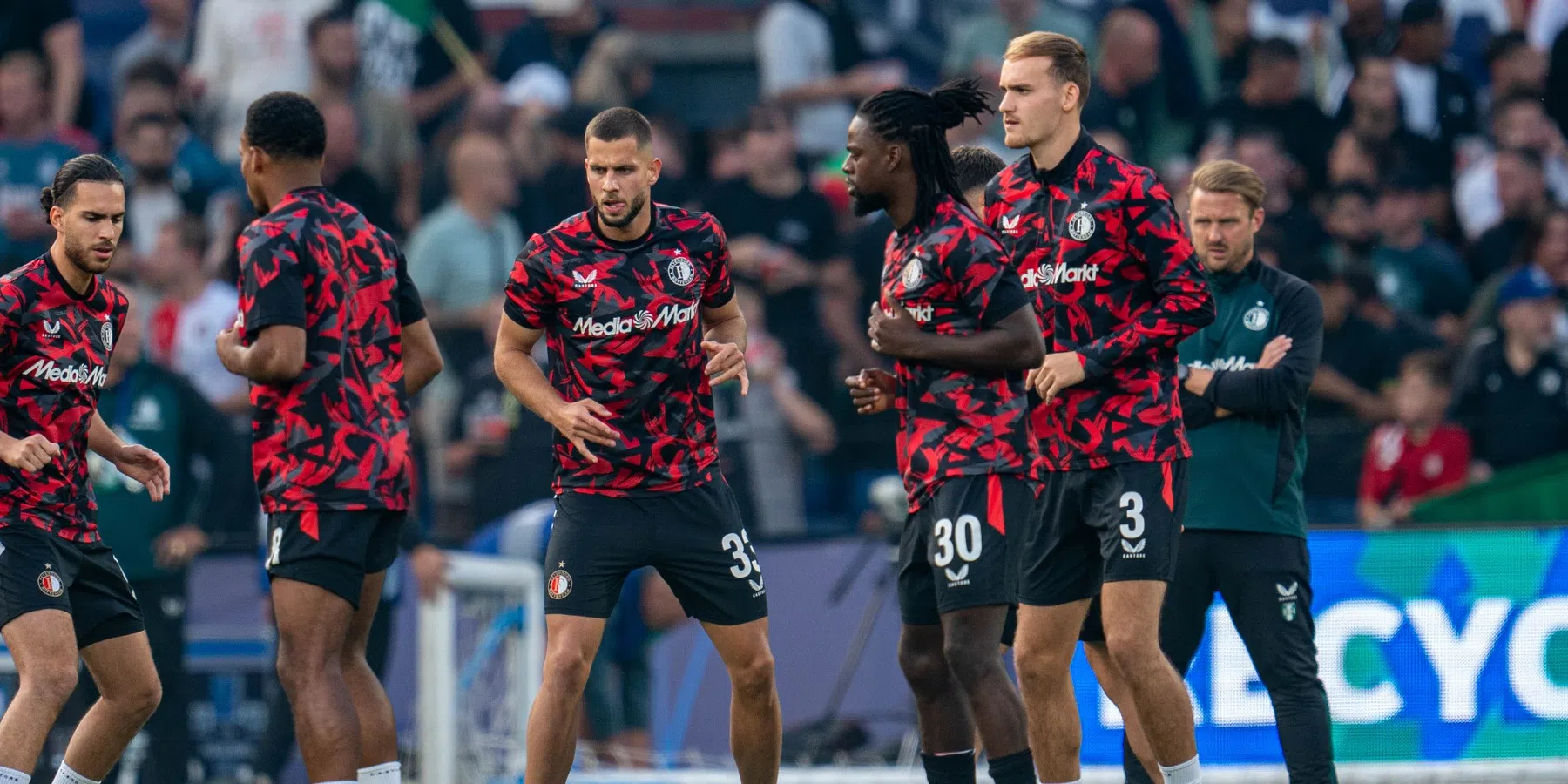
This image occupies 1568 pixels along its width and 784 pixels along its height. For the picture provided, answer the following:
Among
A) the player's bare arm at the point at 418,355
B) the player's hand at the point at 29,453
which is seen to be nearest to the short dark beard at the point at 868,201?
the player's bare arm at the point at 418,355

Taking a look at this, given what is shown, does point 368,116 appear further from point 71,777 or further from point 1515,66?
point 1515,66

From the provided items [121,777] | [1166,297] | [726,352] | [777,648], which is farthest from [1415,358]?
[121,777]

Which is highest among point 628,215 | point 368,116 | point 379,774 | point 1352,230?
point 368,116

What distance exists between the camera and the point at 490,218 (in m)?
13.2

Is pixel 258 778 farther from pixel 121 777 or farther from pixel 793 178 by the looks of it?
pixel 793 178

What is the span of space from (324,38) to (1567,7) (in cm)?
932

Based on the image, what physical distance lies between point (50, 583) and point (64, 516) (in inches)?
11.6

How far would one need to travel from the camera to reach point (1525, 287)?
1205cm

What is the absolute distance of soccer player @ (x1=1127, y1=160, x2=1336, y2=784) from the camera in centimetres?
762

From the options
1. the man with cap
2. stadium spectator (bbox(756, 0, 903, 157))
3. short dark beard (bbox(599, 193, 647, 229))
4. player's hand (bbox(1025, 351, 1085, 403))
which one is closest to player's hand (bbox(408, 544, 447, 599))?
short dark beard (bbox(599, 193, 647, 229))

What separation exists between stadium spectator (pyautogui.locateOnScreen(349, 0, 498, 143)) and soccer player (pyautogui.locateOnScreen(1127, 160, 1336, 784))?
778cm

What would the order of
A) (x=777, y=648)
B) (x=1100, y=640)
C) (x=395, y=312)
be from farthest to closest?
(x=777, y=648) < (x=1100, y=640) < (x=395, y=312)

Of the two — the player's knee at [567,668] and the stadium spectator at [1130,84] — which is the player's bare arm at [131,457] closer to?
the player's knee at [567,668]

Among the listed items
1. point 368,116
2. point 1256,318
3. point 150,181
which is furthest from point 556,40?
point 1256,318
